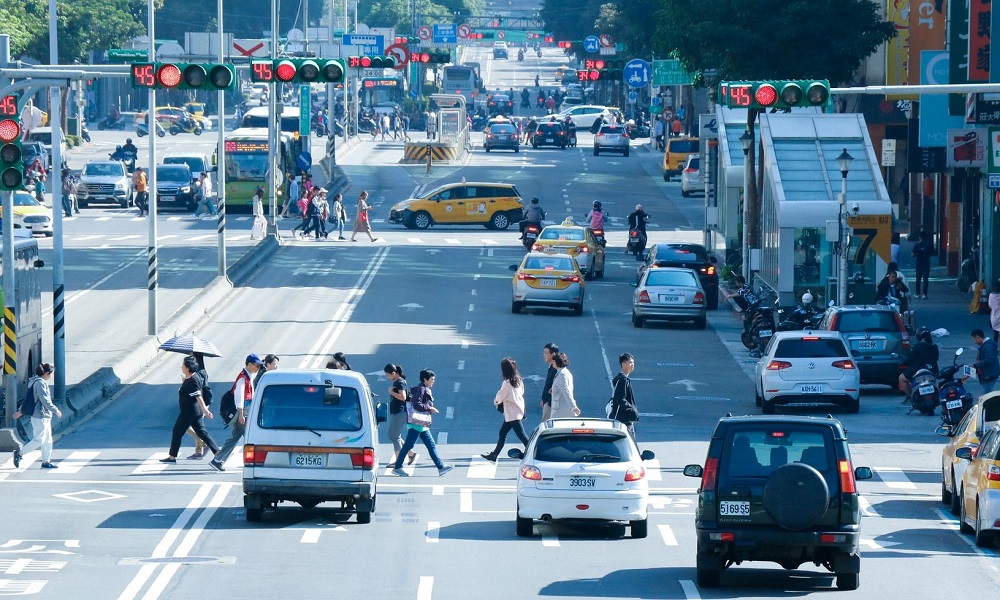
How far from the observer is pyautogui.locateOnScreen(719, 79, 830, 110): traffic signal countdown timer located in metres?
27.7

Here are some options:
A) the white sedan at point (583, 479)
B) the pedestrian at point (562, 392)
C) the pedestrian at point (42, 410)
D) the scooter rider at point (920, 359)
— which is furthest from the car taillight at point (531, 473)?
the scooter rider at point (920, 359)

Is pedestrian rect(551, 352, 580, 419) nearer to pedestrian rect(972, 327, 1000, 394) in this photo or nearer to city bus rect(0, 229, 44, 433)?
city bus rect(0, 229, 44, 433)

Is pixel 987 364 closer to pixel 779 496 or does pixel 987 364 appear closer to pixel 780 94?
pixel 780 94

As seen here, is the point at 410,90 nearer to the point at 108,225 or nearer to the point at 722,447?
the point at 108,225

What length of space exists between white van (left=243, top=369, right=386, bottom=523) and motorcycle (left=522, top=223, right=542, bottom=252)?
34.0 meters

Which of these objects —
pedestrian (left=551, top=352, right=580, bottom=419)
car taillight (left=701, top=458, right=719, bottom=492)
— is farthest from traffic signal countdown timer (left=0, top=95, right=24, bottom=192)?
car taillight (left=701, top=458, right=719, bottom=492)

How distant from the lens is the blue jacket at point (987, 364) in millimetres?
30484

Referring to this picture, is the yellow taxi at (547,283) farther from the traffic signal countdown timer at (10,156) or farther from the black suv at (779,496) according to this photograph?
the black suv at (779,496)

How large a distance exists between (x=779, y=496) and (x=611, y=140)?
82543mm

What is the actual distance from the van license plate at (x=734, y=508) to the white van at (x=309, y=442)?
17.8 ft

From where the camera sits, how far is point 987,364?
3048 centimetres

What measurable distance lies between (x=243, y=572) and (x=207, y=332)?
2392cm

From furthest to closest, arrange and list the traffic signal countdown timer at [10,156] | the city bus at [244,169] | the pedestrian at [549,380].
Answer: the city bus at [244,169] → the pedestrian at [549,380] → the traffic signal countdown timer at [10,156]

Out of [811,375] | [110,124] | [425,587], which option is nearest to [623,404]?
[811,375]
